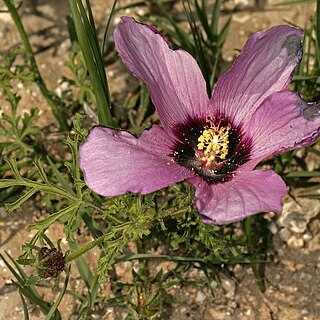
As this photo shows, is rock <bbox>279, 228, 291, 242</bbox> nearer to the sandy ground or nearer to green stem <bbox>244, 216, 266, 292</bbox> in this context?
the sandy ground

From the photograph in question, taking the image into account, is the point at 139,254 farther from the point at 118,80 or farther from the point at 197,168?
the point at 118,80

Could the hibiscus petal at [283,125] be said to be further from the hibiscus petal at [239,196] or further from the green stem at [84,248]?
the green stem at [84,248]

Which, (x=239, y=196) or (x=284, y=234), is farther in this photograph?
(x=284, y=234)

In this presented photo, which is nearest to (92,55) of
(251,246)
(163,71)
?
(163,71)

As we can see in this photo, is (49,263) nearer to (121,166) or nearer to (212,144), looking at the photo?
(121,166)

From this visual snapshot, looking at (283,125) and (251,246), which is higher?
(283,125)

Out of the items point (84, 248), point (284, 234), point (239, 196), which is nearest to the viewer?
point (239, 196)

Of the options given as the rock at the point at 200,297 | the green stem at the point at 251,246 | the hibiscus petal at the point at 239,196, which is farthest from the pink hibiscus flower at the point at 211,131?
the rock at the point at 200,297

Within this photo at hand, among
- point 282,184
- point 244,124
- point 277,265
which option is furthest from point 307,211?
point 282,184

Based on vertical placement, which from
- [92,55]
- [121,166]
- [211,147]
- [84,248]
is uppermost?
[92,55]
